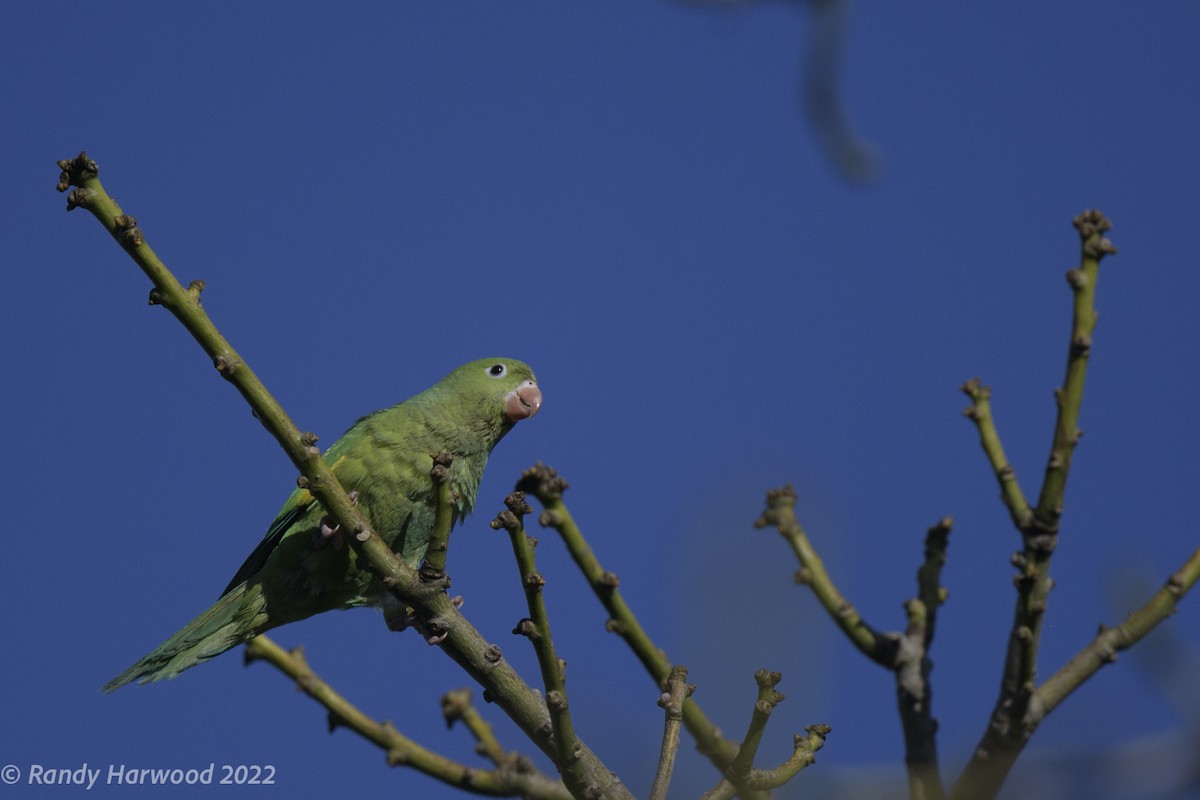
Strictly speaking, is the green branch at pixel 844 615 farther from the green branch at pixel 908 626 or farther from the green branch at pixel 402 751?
the green branch at pixel 402 751

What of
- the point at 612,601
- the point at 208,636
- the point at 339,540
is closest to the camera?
the point at 612,601

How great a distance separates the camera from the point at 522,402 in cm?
653

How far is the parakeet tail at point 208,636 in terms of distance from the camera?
516cm

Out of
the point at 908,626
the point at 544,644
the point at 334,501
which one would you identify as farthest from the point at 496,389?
the point at 908,626

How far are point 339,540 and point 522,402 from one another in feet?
5.65

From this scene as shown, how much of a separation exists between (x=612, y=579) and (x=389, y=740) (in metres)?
0.62

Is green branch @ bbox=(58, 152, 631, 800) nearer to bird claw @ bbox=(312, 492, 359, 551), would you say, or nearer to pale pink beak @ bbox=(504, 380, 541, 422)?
bird claw @ bbox=(312, 492, 359, 551)

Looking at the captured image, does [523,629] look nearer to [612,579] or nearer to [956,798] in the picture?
[612,579]

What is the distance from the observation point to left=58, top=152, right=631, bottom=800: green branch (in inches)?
123

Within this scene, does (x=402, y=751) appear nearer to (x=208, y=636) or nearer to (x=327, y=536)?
(x=327, y=536)

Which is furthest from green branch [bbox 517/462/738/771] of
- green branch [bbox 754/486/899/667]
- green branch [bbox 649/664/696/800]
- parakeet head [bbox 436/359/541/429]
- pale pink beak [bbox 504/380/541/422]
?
pale pink beak [bbox 504/380/541/422]

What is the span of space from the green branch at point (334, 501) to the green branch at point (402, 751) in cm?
55

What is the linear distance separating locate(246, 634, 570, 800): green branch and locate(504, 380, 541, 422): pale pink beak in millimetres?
3624

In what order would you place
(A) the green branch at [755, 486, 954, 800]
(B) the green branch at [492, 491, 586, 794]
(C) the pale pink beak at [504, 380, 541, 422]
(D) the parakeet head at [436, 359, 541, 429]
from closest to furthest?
(A) the green branch at [755, 486, 954, 800], (B) the green branch at [492, 491, 586, 794], (D) the parakeet head at [436, 359, 541, 429], (C) the pale pink beak at [504, 380, 541, 422]
